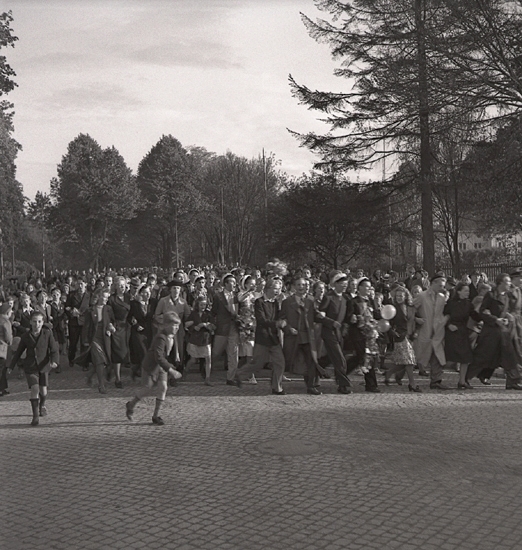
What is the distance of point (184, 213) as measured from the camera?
61.5 m

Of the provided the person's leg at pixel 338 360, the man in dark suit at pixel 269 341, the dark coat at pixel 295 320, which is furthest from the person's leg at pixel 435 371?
the man in dark suit at pixel 269 341

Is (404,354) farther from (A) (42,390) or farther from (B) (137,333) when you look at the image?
(A) (42,390)

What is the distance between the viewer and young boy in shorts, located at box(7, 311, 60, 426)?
9.44 metres

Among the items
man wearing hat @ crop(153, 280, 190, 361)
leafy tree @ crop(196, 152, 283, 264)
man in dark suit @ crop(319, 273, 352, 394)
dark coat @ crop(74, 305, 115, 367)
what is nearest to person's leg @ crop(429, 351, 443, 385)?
man in dark suit @ crop(319, 273, 352, 394)

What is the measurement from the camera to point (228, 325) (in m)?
12.3

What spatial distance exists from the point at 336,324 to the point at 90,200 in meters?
48.3

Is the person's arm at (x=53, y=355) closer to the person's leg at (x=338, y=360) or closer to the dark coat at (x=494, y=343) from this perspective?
the person's leg at (x=338, y=360)

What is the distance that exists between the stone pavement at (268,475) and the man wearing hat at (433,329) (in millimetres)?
1116

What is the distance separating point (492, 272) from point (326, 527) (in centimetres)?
2157

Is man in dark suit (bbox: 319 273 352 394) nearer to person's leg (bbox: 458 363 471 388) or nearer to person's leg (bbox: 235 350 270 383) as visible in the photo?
person's leg (bbox: 235 350 270 383)

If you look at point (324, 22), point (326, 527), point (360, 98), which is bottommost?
point (326, 527)

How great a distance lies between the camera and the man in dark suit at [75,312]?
1535 centimetres

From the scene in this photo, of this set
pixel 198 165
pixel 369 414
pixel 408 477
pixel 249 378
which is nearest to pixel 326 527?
pixel 408 477

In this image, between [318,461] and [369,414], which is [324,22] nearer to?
[369,414]
